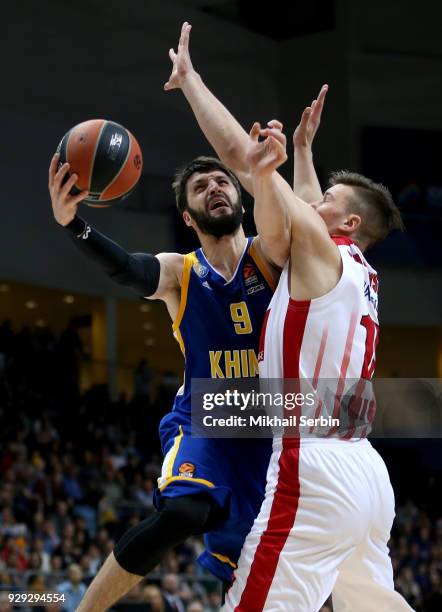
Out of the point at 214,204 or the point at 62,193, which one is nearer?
the point at 62,193

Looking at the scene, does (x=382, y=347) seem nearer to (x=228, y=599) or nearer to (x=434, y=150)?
(x=434, y=150)

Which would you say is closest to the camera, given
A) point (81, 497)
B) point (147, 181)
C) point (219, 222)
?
point (219, 222)

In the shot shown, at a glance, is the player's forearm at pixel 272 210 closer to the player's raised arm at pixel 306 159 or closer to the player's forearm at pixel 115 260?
the player's forearm at pixel 115 260

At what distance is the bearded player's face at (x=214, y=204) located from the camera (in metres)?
5.62

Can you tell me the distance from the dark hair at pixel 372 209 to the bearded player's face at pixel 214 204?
2.25 feet

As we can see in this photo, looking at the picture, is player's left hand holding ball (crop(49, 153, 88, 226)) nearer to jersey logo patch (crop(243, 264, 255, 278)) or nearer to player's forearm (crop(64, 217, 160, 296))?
player's forearm (crop(64, 217, 160, 296))

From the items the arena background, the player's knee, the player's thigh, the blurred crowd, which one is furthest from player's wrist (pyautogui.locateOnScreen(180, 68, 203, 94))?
the arena background

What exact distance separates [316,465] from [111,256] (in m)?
1.53

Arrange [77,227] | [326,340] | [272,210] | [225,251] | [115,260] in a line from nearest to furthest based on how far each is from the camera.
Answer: [272,210]
[326,340]
[77,227]
[115,260]
[225,251]

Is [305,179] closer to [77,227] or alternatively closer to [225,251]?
[225,251]

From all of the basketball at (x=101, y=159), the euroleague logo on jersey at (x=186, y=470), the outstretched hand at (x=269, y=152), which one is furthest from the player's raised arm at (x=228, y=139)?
the euroleague logo on jersey at (x=186, y=470)

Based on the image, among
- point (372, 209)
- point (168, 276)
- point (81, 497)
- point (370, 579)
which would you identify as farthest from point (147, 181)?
point (370, 579)

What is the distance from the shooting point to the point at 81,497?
57.7 feet

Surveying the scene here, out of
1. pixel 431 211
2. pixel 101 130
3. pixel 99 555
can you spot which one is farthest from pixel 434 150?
pixel 101 130
